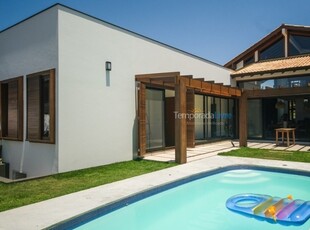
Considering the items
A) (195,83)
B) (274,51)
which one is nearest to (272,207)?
(195,83)

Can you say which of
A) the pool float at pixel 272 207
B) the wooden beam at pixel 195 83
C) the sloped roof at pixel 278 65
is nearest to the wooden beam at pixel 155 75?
the wooden beam at pixel 195 83

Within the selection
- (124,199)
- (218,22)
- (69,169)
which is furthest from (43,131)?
(218,22)

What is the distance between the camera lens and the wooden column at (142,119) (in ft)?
37.0

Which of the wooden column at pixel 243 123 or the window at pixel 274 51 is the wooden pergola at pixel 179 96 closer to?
the wooden column at pixel 243 123

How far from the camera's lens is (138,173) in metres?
8.42

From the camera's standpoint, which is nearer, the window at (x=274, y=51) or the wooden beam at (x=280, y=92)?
the wooden beam at (x=280, y=92)

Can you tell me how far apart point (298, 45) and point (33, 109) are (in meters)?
18.7

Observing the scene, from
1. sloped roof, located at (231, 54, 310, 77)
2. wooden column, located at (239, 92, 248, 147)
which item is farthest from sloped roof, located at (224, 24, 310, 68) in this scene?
wooden column, located at (239, 92, 248, 147)

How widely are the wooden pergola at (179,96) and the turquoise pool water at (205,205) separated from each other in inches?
76.5

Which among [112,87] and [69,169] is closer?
[69,169]

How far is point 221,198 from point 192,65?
9798mm

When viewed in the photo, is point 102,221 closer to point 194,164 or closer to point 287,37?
point 194,164

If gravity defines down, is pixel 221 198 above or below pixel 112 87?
below

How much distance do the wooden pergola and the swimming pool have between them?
1.86m
